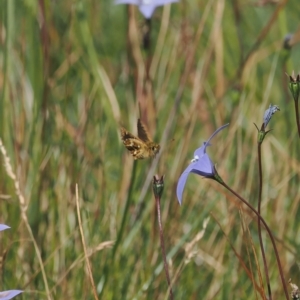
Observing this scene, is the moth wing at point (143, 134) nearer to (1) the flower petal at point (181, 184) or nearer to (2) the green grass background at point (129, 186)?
(2) the green grass background at point (129, 186)

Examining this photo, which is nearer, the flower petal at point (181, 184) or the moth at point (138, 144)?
the flower petal at point (181, 184)

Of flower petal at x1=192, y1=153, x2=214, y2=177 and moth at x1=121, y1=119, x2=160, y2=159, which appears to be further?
moth at x1=121, y1=119, x2=160, y2=159

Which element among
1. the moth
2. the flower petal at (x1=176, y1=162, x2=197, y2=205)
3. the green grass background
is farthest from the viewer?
the green grass background

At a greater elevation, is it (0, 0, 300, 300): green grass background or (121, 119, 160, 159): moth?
(121, 119, 160, 159): moth

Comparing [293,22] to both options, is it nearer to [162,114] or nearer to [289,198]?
[162,114]

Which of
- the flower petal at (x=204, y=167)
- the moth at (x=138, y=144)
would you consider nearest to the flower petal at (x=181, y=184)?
the flower petal at (x=204, y=167)

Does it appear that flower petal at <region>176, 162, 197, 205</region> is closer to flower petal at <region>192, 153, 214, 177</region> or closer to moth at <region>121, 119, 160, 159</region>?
flower petal at <region>192, 153, 214, 177</region>

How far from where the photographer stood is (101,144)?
5.88ft

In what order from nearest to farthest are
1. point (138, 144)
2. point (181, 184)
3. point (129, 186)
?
1. point (181, 184)
2. point (138, 144)
3. point (129, 186)

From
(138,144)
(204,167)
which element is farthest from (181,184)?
(138,144)

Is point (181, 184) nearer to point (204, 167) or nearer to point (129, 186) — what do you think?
point (204, 167)

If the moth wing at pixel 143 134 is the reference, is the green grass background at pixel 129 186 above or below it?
below

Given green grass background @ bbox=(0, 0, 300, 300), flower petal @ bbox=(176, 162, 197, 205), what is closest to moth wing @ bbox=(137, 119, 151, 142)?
green grass background @ bbox=(0, 0, 300, 300)

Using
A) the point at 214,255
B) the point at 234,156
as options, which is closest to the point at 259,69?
the point at 234,156
